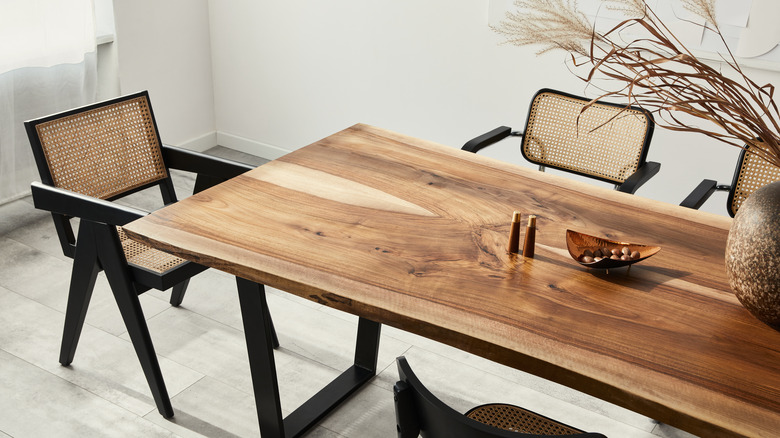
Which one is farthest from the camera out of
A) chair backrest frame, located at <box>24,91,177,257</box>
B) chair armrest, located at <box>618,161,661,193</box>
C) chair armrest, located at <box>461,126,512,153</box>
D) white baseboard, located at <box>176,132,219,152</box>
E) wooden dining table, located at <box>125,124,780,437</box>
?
white baseboard, located at <box>176,132,219,152</box>

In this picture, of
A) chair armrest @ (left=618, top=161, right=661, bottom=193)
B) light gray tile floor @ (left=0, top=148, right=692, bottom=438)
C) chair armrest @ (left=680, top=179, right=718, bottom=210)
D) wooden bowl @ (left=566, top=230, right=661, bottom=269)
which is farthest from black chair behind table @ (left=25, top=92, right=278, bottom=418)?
chair armrest @ (left=680, top=179, right=718, bottom=210)

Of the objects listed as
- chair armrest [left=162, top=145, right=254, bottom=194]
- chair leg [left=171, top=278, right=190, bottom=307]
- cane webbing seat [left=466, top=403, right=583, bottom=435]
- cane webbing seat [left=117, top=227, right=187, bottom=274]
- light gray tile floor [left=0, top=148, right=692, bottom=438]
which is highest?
chair armrest [left=162, top=145, right=254, bottom=194]

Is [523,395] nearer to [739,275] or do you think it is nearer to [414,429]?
[739,275]

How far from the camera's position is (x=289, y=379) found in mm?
2559

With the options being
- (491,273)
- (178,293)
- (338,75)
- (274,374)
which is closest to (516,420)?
(491,273)

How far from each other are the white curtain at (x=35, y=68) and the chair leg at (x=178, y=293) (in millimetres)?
1255

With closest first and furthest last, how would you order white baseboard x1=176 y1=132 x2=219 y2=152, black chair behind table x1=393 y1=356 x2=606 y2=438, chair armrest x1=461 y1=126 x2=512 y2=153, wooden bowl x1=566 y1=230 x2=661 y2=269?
black chair behind table x1=393 y1=356 x2=606 y2=438 < wooden bowl x1=566 y1=230 x2=661 y2=269 < chair armrest x1=461 y1=126 x2=512 y2=153 < white baseboard x1=176 y1=132 x2=219 y2=152

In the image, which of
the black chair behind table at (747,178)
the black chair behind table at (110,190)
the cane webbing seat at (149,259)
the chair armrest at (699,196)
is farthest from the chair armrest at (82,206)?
the black chair behind table at (747,178)

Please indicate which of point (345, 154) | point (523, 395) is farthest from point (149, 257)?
point (523, 395)

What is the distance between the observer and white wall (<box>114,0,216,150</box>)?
12.9ft

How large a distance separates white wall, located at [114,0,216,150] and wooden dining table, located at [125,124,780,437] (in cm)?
196

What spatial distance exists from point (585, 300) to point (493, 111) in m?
2.13

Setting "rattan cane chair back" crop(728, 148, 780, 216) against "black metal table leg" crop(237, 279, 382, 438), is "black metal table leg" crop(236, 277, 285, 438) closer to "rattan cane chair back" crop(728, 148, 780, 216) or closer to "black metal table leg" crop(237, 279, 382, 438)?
"black metal table leg" crop(237, 279, 382, 438)

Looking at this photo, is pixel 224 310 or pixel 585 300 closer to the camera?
pixel 585 300
